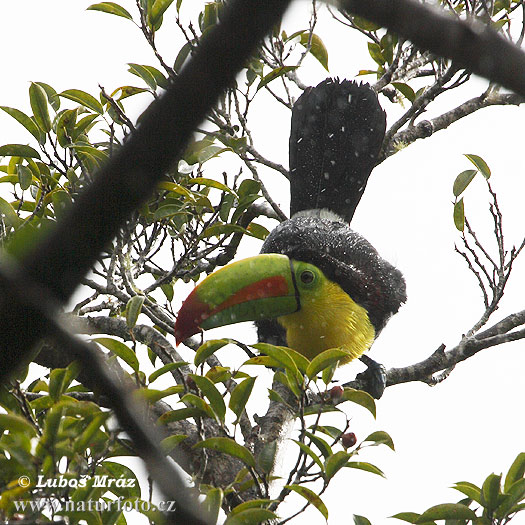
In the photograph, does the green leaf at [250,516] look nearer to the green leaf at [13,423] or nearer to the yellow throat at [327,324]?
the green leaf at [13,423]

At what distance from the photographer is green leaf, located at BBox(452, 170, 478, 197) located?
3.00 metres

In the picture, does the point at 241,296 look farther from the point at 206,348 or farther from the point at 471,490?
the point at 471,490

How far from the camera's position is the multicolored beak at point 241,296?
2.77 metres

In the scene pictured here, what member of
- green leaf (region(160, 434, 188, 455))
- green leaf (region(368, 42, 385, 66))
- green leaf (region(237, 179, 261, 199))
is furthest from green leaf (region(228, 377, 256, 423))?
green leaf (region(368, 42, 385, 66))

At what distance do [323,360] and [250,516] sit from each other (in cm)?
48

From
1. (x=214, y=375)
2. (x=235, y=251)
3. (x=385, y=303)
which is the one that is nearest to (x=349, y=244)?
(x=385, y=303)

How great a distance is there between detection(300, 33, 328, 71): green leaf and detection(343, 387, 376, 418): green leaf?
1.94 metres

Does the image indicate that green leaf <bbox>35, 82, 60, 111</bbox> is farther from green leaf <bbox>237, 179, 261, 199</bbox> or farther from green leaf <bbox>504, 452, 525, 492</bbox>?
green leaf <bbox>504, 452, 525, 492</bbox>

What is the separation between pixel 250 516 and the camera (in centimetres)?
170

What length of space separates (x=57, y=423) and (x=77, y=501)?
0.71ft

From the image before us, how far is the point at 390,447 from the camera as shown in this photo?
6.64 feet

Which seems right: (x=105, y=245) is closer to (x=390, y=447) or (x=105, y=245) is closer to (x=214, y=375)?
(x=214, y=375)

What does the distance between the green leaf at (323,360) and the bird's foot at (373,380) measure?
1075 mm

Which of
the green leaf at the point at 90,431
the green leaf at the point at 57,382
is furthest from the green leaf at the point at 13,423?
the green leaf at the point at 57,382
